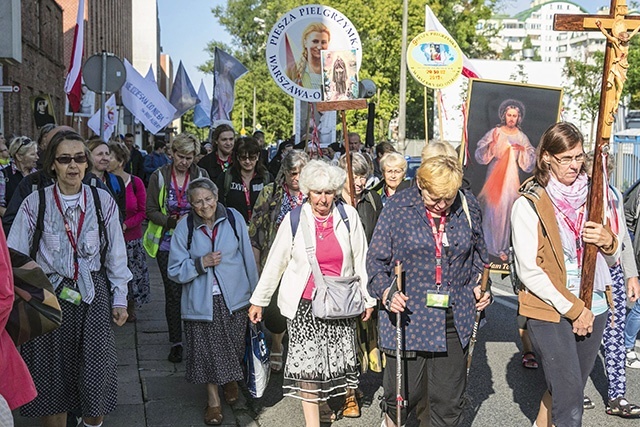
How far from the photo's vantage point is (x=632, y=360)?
767 centimetres

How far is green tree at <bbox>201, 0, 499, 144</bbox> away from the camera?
34000 millimetres

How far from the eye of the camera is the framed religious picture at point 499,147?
7.90m

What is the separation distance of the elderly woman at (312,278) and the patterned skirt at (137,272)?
3.56 meters

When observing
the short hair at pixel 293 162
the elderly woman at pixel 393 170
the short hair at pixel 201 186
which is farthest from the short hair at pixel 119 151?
the elderly woman at pixel 393 170

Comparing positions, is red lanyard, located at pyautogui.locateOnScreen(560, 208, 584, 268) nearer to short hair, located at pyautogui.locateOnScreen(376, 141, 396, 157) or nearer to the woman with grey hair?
the woman with grey hair

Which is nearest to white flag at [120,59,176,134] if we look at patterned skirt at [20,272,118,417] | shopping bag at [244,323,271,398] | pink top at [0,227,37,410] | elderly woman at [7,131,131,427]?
shopping bag at [244,323,271,398]

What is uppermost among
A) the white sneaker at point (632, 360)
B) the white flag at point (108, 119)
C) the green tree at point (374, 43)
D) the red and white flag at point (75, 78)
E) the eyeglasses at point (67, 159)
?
the green tree at point (374, 43)

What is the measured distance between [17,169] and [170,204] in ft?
5.46

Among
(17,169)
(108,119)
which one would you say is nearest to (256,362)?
(17,169)

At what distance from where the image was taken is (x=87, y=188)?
17.5 feet

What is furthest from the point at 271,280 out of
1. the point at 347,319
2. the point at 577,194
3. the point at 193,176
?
the point at 193,176

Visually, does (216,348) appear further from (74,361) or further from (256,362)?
(74,361)

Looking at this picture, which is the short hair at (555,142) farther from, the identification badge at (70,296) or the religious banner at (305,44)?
the religious banner at (305,44)

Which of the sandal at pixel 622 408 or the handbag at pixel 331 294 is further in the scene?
the sandal at pixel 622 408
